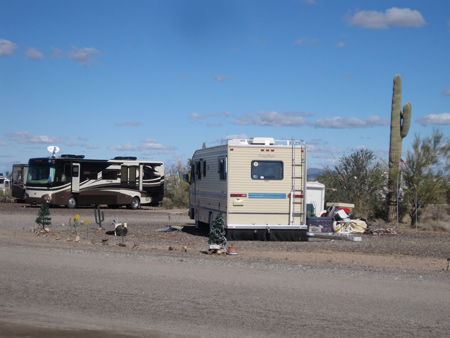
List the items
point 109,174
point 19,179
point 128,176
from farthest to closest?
1. point 19,179
2. point 128,176
3. point 109,174

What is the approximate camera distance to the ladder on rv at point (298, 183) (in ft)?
60.8

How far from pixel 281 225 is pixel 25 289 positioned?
10.3 meters

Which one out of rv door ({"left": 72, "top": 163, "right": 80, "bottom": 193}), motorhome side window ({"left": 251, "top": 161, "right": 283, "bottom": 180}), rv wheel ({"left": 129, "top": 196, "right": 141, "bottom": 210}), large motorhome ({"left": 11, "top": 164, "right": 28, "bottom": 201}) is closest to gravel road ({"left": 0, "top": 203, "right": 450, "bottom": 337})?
motorhome side window ({"left": 251, "top": 161, "right": 283, "bottom": 180})

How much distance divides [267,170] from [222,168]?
4.69ft

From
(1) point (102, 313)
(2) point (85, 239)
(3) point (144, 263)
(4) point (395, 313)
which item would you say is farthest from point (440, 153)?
(1) point (102, 313)

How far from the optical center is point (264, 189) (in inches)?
729

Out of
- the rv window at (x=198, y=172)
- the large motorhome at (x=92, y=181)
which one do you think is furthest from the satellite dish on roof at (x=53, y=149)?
the rv window at (x=198, y=172)

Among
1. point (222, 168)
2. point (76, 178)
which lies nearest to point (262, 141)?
point (222, 168)

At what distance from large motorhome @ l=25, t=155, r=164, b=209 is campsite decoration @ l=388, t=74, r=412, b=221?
16.2m

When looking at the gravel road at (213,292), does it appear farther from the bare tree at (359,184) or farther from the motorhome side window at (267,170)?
the bare tree at (359,184)

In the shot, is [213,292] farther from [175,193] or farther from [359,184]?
[175,193]

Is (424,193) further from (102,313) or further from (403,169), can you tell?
(102,313)

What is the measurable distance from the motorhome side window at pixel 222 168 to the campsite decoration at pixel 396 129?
9849 mm

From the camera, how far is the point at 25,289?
9648mm
